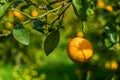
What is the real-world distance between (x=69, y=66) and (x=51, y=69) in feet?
1.04

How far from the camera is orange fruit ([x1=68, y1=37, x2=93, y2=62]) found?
176 cm

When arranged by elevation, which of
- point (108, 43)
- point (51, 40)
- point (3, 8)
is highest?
point (3, 8)

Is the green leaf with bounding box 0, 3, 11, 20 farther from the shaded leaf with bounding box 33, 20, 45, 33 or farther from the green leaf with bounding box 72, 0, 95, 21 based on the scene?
the shaded leaf with bounding box 33, 20, 45, 33

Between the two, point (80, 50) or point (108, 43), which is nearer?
point (80, 50)

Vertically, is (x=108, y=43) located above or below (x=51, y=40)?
below

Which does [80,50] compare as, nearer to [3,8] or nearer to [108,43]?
[108,43]

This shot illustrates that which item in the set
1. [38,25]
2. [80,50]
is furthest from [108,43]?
[38,25]

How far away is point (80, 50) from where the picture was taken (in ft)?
5.95

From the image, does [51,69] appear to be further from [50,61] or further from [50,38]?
[50,38]

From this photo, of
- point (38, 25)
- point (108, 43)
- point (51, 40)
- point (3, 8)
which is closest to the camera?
point (3, 8)

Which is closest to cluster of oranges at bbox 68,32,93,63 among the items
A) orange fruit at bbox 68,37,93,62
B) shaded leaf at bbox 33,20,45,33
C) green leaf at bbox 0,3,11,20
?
orange fruit at bbox 68,37,93,62

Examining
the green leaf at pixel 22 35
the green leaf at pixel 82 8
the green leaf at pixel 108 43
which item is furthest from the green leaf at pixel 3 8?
the green leaf at pixel 108 43

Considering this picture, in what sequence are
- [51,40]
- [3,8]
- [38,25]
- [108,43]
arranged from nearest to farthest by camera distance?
[3,8], [51,40], [38,25], [108,43]

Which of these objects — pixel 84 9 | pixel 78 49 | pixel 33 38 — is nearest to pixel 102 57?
pixel 33 38
